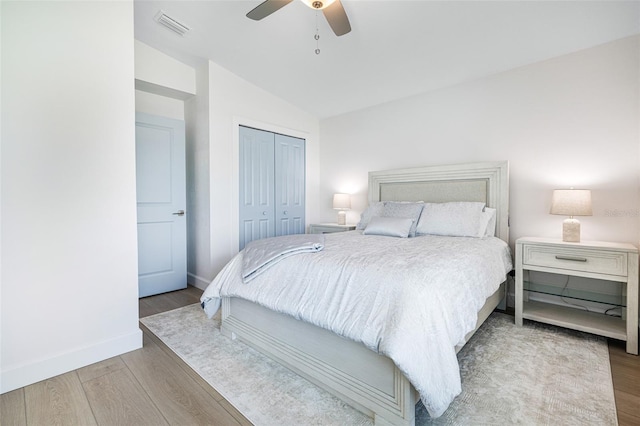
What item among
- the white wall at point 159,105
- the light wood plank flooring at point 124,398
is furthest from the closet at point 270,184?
Result: the light wood plank flooring at point 124,398

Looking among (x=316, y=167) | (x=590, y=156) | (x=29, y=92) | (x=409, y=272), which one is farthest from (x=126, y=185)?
(x=590, y=156)

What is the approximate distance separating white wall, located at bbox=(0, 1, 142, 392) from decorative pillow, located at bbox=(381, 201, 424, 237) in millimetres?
2490

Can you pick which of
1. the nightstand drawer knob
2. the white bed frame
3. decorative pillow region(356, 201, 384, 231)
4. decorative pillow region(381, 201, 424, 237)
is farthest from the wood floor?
decorative pillow region(356, 201, 384, 231)

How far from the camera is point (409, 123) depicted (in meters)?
3.82

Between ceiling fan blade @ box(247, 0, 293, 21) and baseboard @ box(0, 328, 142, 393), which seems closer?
baseboard @ box(0, 328, 142, 393)

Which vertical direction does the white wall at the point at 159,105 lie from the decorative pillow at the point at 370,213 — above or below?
above

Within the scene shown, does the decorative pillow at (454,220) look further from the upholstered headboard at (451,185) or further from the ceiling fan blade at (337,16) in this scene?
the ceiling fan blade at (337,16)

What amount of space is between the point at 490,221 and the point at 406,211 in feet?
2.69

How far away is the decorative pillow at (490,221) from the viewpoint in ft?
9.53

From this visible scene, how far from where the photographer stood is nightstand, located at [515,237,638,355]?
2.13 metres

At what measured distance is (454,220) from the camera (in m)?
2.90

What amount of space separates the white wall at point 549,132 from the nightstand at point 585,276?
1.54 ft

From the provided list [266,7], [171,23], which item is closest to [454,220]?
[266,7]

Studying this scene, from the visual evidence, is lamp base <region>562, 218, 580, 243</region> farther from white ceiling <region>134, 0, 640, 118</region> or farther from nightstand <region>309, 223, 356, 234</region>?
nightstand <region>309, 223, 356, 234</region>
